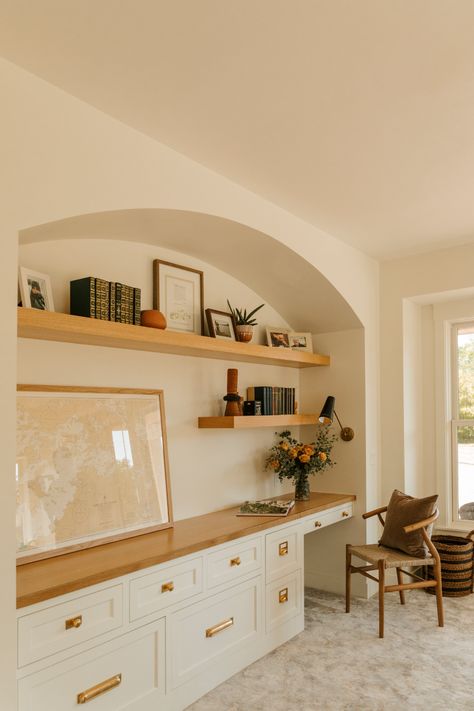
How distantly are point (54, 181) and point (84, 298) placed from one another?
61 cm

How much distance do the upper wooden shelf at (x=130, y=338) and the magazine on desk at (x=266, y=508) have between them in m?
0.98

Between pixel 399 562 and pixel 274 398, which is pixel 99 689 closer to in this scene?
pixel 399 562

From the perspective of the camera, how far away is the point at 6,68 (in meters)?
2.03

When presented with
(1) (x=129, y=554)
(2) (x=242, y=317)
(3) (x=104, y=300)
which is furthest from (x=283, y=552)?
Result: (3) (x=104, y=300)

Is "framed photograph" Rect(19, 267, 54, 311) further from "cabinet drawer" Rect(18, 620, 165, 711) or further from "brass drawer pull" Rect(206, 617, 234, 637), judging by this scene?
"brass drawer pull" Rect(206, 617, 234, 637)

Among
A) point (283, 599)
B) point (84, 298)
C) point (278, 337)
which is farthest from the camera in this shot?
point (278, 337)

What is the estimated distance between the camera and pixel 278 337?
4.20m

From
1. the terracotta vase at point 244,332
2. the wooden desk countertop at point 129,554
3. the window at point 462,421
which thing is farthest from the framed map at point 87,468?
the window at point 462,421

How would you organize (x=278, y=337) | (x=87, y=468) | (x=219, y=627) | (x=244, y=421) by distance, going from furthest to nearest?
(x=278, y=337), (x=244, y=421), (x=219, y=627), (x=87, y=468)

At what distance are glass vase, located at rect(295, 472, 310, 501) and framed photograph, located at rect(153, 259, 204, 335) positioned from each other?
4.43ft

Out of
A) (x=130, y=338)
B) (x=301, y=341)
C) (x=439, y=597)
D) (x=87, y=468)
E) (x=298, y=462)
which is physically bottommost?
(x=439, y=597)

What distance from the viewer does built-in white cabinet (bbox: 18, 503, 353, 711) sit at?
206cm

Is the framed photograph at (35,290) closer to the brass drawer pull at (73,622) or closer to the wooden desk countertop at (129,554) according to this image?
the wooden desk countertop at (129,554)

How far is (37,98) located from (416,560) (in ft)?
11.0
